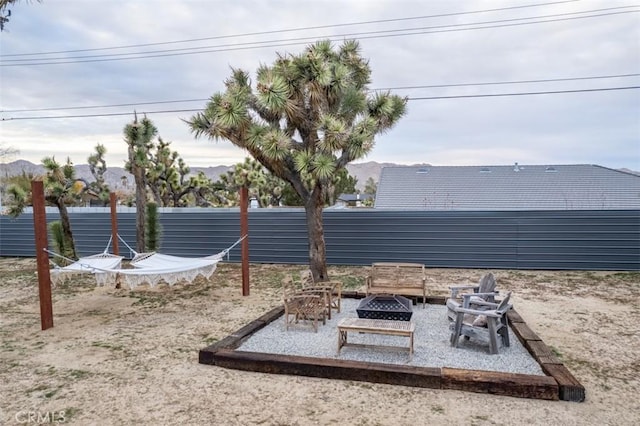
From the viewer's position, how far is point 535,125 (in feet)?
46.3

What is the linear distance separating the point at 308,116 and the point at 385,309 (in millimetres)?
3480

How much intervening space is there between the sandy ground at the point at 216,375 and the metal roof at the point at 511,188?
9684 mm

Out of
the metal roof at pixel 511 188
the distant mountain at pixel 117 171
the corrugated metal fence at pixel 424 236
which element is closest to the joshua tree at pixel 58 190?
the distant mountain at pixel 117 171

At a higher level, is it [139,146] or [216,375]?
[139,146]

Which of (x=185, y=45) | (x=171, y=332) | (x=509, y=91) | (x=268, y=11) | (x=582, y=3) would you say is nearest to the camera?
(x=171, y=332)

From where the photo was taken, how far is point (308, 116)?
6.46m

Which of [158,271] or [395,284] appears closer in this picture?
[158,271]

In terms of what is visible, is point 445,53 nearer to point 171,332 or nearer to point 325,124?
point 325,124

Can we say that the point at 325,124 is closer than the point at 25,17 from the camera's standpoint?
Yes

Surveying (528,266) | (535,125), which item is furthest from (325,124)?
(535,125)

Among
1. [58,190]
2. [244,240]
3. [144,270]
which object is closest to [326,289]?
[244,240]

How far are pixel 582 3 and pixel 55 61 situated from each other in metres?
15.6
